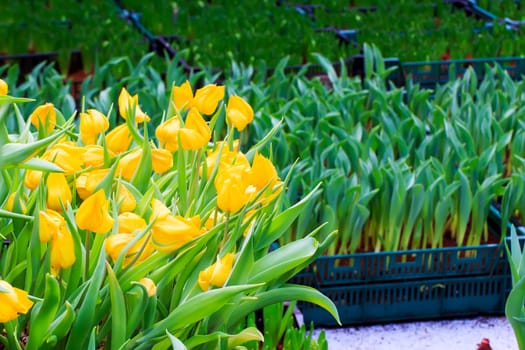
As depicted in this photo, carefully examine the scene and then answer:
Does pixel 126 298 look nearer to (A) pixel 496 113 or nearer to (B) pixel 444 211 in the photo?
(B) pixel 444 211

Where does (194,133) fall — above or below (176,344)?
above

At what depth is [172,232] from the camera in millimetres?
1218

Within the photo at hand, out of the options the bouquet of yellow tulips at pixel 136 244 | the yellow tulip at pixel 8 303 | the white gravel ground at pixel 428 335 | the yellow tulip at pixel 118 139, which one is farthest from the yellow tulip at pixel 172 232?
the white gravel ground at pixel 428 335

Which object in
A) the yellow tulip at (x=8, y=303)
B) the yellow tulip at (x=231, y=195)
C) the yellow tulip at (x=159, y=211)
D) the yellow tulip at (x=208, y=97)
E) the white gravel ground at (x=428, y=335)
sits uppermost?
the yellow tulip at (x=208, y=97)

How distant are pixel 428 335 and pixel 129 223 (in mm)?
1332

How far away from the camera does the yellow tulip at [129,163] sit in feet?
4.84

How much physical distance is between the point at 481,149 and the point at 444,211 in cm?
54

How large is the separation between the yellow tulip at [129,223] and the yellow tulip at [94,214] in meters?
0.09

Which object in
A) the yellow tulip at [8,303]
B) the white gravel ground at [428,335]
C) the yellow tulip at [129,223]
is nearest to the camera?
the yellow tulip at [8,303]

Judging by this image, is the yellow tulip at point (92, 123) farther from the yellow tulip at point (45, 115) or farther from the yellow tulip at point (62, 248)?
the yellow tulip at point (62, 248)

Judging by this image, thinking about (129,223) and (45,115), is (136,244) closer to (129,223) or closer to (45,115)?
(129,223)

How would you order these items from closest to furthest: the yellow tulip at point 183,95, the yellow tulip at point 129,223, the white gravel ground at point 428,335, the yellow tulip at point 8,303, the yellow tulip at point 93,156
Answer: the yellow tulip at point 8,303, the yellow tulip at point 129,223, the yellow tulip at point 93,156, the yellow tulip at point 183,95, the white gravel ground at point 428,335

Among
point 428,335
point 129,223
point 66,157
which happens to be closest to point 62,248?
point 129,223

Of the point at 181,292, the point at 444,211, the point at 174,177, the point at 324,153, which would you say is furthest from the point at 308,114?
the point at 181,292
